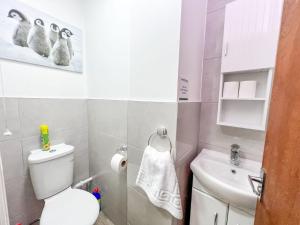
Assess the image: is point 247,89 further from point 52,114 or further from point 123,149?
point 52,114

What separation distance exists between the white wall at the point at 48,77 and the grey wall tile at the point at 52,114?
7 cm

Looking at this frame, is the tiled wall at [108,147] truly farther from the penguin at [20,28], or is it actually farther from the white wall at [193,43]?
the penguin at [20,28]

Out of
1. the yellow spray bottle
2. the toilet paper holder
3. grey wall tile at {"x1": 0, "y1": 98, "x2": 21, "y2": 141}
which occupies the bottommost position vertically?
the toilet paper holder

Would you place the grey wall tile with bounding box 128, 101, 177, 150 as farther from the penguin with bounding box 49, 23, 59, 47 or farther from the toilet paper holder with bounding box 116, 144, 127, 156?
the penguin with bounding box 49, 23, 59, 47

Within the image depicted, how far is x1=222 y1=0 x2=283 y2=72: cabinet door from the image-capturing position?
0.86 meters

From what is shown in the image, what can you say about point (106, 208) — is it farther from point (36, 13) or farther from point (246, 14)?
point (246, 14)

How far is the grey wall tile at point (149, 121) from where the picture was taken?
0.86 m

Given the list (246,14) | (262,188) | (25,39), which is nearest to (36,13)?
(25,39)

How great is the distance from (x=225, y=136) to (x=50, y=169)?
1.51 meters

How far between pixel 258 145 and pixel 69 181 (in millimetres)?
1674

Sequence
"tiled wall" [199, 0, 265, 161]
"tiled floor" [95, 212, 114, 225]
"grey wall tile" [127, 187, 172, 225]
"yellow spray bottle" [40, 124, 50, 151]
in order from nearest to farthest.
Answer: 1. "grey wall tile" [127, 187, 172, 225]
2. "tiled wall" [199, 0, 265, 161]
3. "yellow spray bottle" [40, 124, 50, 151]
4. "tiled floor" [95, 212, 114, 225]

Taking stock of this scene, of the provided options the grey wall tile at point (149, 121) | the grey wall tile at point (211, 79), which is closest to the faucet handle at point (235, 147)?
the grey wall tile at point (211, 79)

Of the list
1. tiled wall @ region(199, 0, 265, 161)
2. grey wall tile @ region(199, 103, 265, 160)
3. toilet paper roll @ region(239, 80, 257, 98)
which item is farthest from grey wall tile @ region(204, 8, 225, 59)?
grey wall tile @ region(199, 103, 265, 160)

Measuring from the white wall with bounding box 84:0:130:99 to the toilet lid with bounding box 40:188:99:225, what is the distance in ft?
3.04
